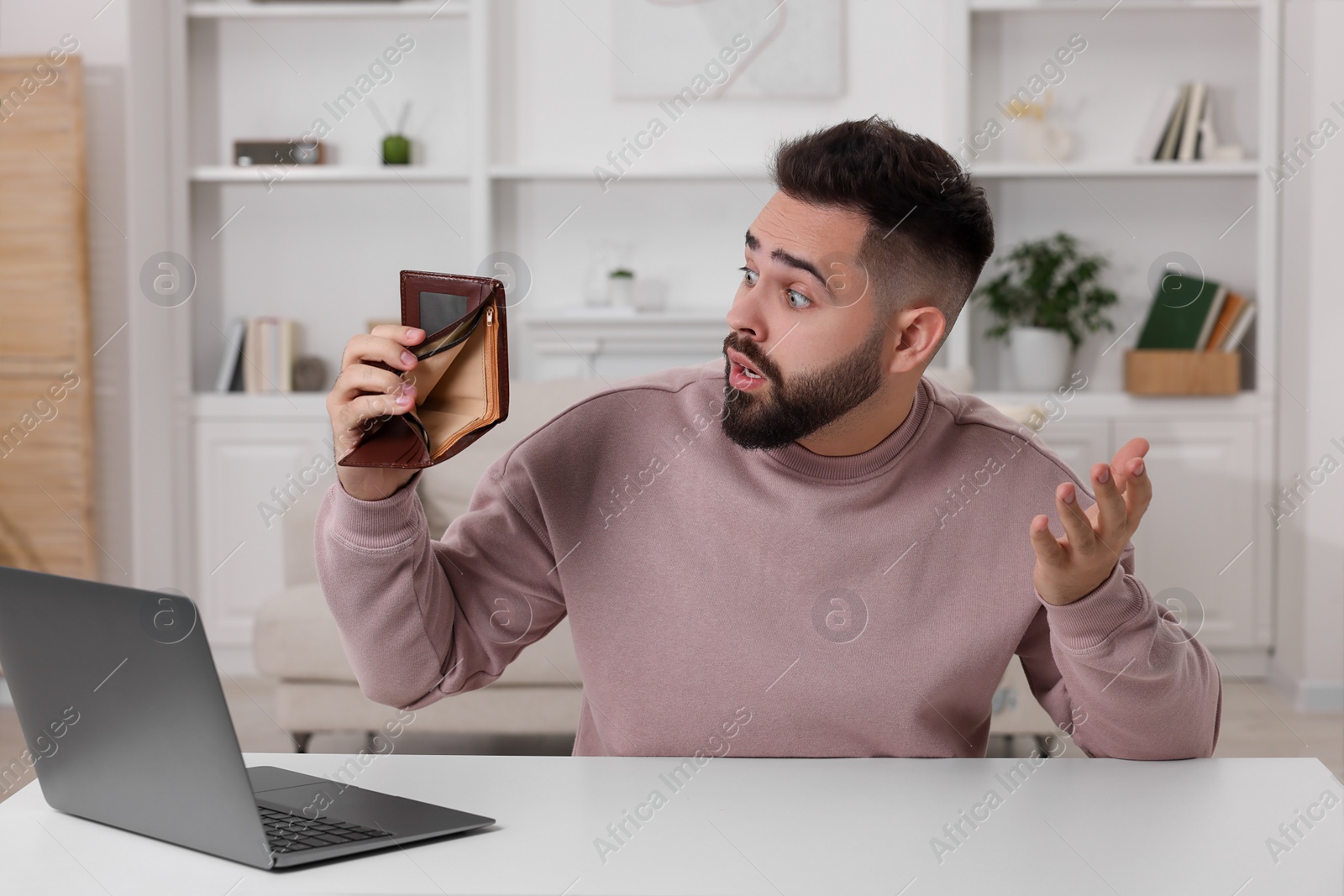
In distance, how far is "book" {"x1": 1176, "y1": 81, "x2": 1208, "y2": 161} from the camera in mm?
3637

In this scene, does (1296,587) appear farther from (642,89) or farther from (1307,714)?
(642,89)

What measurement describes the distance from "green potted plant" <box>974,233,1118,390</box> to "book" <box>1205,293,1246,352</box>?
291 mm

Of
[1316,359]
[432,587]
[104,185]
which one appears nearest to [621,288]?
[104,185]

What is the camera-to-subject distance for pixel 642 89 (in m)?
3.84

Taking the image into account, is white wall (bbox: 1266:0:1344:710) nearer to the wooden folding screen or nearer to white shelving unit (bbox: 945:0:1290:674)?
white shelving unit (bbox: 945:0:1290:674)

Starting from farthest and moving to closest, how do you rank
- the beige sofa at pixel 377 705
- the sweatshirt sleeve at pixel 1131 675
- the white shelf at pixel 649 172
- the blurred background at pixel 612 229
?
1. the white shelf at pixel 649 172
2. the blurred background at pixel 612 229
3. the beige sofa at pixel 377 705
4. the sweatshirt sleeve at pixel 1131 675

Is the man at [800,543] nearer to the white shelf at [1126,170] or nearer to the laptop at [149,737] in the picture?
the laptop at [149,737]

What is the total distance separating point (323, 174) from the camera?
3.73m

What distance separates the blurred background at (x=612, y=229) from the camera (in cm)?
345

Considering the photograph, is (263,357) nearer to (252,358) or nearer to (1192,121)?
(252,358)

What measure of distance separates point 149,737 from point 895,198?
2.54ft

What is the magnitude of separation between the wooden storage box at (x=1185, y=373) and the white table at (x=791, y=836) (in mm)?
2828

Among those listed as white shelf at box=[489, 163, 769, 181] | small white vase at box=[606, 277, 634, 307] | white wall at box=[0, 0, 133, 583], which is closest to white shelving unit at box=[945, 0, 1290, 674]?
white shelf at box=[489, 163, 769, 181]

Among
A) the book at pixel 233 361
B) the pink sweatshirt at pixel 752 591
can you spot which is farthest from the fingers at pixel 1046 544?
the book at pixel 233 361
